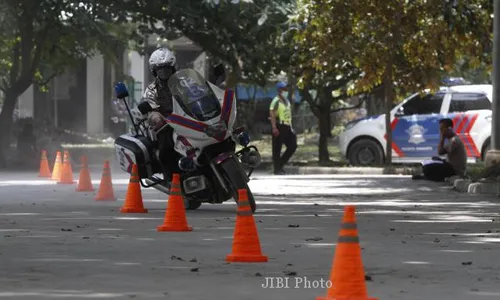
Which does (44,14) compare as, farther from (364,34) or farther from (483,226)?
(483,226)

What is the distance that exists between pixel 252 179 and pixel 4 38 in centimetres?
1489

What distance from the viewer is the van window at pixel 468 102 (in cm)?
3238

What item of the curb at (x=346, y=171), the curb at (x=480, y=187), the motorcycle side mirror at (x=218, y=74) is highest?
the motorcycle side mirror at (x=218, y=74)

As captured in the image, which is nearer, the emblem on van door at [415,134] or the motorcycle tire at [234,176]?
the motorcycle tire at [234,176]

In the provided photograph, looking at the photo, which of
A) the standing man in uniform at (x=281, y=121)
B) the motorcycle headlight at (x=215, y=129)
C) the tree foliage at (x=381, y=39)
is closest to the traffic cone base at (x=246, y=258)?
the motorcycle headlight at (x=215, y=129)

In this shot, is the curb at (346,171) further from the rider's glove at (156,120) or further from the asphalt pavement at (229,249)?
the rider's glove at (156,120)

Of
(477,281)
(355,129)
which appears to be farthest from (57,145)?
(477,281)

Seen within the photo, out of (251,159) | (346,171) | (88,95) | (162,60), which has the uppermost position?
(88,95)

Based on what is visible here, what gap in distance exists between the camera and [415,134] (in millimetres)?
32656

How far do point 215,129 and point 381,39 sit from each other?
54.1 feet

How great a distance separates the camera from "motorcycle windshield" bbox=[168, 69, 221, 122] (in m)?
16.1

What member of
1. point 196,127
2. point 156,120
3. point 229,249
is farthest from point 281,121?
point 229,249

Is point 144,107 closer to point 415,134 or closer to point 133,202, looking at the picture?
point 133,202

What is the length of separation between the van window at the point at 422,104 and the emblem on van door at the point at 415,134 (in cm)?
45
